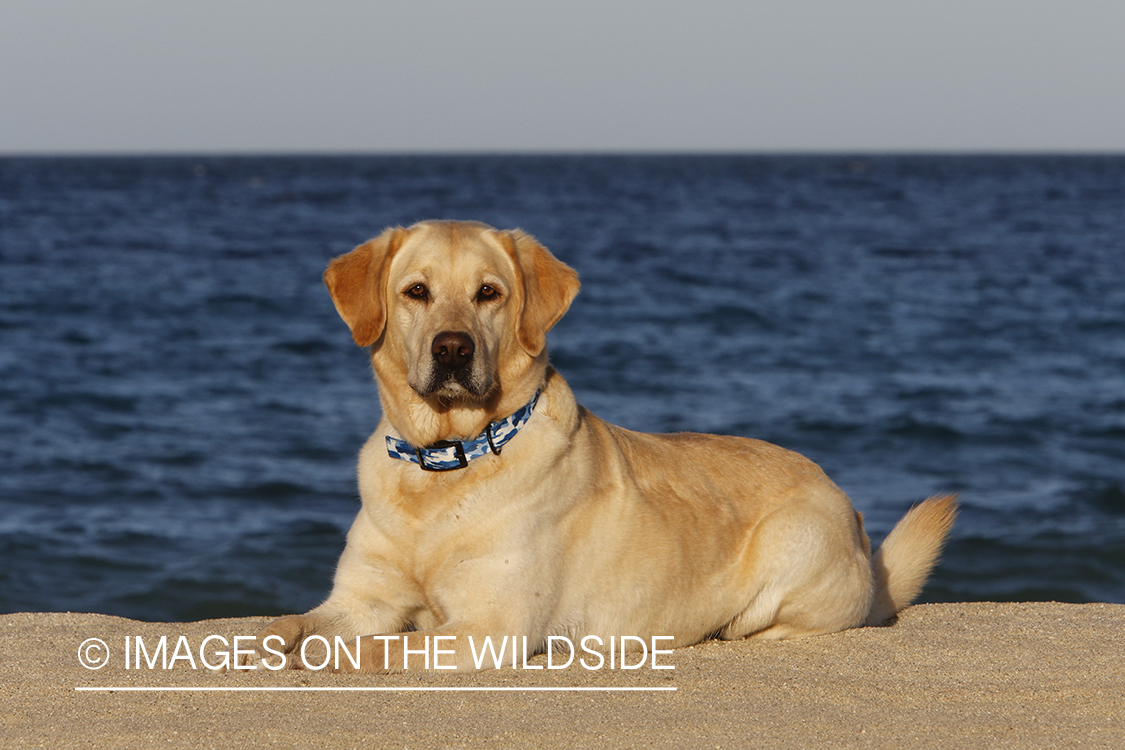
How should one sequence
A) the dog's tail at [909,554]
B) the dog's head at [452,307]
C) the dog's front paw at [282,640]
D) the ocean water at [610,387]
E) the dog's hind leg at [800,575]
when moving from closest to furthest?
1. the dog's front paw at [282,640]
2. the dog's head at [452,307]
3. the dog's hind leg at [800,575]
4. the dog's tail at [909,554]
5. the ocean water at [610,387]

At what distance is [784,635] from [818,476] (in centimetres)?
71

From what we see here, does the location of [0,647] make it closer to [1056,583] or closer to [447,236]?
[447,236]

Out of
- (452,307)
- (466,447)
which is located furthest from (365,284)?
(466,447)

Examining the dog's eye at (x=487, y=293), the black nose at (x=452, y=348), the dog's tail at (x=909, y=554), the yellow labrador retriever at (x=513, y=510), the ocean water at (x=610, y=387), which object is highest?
the dog's eye at (x=487, y=293)

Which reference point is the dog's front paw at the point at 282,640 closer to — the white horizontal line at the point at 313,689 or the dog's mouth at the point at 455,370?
the white horizontal line at the point at 313,689

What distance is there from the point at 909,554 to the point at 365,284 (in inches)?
113

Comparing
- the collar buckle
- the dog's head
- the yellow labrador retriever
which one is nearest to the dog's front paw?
the yellow labrador retriever

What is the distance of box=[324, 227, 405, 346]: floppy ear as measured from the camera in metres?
4.47

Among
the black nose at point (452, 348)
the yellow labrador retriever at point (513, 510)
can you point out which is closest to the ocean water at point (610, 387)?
the yellow labrador retriever at point (513, 510)

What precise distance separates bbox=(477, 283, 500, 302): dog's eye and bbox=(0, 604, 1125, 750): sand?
4.52ft

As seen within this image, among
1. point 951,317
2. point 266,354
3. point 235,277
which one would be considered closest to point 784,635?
point 266,354

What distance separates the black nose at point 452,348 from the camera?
4.12 meters

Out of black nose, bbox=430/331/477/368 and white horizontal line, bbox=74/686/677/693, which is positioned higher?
black nose, bbox=430/331/477/368

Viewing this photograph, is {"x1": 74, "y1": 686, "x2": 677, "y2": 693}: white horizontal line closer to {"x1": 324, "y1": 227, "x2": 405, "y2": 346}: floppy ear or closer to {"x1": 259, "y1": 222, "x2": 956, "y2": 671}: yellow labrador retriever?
{"x1": 259, "y1": 222, "x2": 956, "y2": 671}: yellow labrador retriever
